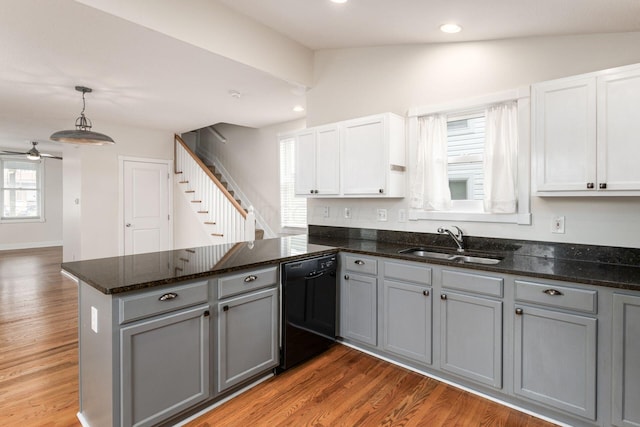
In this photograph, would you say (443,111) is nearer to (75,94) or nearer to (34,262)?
(75,94)

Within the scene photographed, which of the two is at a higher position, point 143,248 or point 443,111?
point 443,111

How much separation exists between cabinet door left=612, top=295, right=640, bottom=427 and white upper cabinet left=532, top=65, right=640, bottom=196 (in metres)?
0.70

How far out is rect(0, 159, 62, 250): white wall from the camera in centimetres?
885

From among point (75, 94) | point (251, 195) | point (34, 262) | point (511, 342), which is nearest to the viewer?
point (511, 342)

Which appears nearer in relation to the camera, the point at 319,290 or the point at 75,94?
the point at 319,290

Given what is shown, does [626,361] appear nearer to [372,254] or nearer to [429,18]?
[372,254]

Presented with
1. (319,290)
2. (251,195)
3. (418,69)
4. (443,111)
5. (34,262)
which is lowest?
(34,262)

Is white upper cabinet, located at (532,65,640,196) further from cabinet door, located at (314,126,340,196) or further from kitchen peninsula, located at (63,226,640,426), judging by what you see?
cabinet door, located at (314,126,340,196)

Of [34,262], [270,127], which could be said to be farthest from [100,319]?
[34,262]

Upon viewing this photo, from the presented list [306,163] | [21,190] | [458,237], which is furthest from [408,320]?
[21,190]

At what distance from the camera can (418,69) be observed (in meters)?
3.16

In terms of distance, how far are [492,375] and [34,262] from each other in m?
8.52

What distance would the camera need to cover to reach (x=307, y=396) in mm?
2312

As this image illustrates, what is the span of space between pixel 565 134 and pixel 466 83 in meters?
0.93
